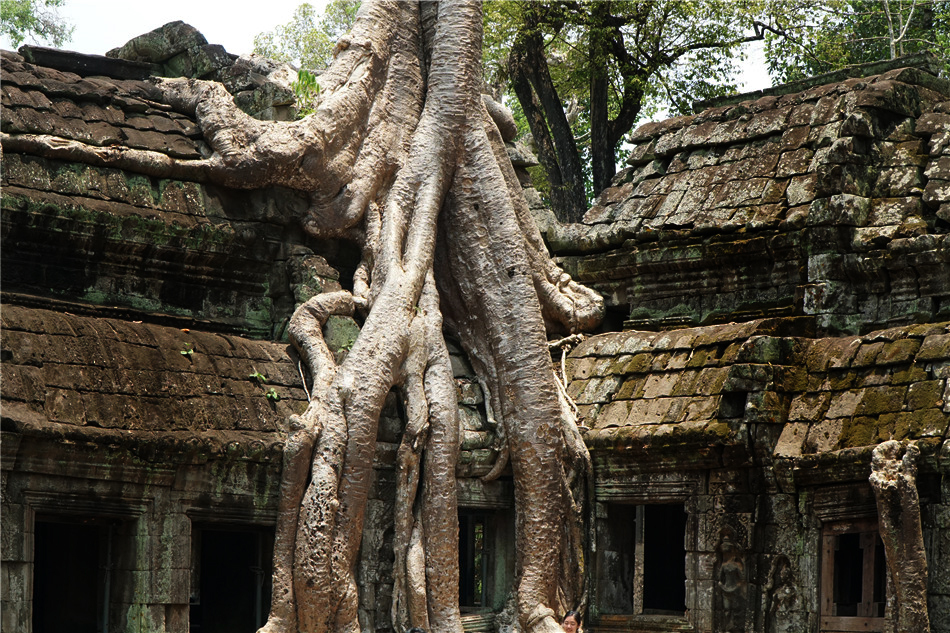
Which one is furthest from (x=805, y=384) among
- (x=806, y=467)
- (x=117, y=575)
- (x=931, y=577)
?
(x=117, y=575)

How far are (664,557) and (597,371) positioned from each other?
2.15 metres

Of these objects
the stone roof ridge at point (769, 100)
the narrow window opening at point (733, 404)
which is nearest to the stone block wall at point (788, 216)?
the stone roof ridge at point (769, 100)

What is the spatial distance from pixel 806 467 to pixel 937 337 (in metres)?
1.21

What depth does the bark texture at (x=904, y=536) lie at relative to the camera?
8461 mm

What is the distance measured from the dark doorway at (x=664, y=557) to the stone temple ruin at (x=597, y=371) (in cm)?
120

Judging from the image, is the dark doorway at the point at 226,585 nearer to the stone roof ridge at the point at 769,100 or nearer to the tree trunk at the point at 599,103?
the stone roof ridge at the point at 769,100

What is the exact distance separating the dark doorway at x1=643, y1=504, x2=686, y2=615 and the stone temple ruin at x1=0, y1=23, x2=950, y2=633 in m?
1.20

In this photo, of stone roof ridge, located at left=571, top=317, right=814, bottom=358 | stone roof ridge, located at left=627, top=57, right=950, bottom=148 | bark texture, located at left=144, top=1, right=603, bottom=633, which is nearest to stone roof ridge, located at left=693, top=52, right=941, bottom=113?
stone roof ridge, located at left=627, top=57, right=950, bottom=148

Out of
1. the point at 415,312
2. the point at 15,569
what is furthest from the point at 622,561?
the point at 15,569

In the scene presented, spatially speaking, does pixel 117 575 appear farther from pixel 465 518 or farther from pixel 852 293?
pixel 852 293

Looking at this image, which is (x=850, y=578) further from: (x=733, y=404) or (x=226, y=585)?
(x=226, y=585)

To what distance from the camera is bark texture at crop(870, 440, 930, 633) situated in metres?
8.46

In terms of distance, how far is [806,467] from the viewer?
922cm

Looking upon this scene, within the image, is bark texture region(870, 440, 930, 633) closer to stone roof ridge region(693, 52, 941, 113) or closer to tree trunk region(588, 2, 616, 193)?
stone roof ridge region(693, 52, 941, 113)
